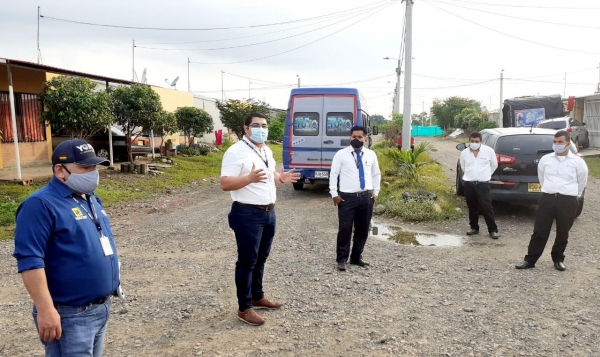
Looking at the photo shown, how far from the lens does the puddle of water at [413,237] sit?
6.96m

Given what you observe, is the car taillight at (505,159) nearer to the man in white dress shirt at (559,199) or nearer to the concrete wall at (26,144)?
the man in white dress shirt at (559,199)

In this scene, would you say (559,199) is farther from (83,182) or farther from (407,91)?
(407,91)

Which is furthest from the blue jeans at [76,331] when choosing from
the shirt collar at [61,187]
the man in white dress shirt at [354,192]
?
the man in white dress shirt at [354,192]

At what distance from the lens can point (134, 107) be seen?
48.2 feet

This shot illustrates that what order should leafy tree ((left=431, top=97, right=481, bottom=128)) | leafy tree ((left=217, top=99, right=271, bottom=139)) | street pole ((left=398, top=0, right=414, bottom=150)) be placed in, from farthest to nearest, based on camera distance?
leafy tree ((left=431, top=97, right=481, bottom=128)) < leafy tree ((left=217, top=99, right=271, bottom=139)) < street pole ((left=398, top=0, right=414, bottom=150))

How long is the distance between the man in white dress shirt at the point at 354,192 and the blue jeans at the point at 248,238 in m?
1.64

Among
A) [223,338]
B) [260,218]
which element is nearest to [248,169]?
[260,218]

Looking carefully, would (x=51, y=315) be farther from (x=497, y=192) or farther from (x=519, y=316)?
(x=497, y=192)

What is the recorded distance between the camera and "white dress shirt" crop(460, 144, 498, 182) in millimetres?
7059

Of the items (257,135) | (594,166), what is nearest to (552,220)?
(257,135)

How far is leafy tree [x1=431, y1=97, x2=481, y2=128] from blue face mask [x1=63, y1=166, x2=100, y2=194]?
195 ft

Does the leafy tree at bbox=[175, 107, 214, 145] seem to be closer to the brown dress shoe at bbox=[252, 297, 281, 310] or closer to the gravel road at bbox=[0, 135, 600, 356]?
the gravel road at bbox=[0, 135, 600, 356]

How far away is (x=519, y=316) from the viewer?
4.10 metres

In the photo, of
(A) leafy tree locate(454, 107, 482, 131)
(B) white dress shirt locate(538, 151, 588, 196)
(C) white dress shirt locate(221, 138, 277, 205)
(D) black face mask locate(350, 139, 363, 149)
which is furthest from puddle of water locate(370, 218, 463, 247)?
(A) leafy tree locate(454, 107, 482, 131)
